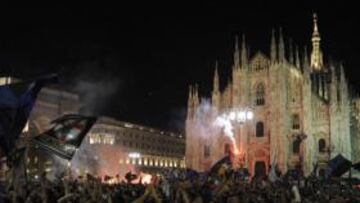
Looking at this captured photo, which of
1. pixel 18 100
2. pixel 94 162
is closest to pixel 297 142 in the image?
pixel 94 162

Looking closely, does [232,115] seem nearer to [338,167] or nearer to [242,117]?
[242,117]

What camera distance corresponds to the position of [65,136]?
17.8 meters

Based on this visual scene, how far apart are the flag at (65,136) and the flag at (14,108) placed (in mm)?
5427

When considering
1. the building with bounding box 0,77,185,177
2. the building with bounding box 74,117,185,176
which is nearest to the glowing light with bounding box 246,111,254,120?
the building with bounding box 0,77,185,177

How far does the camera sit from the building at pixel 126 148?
76588mm

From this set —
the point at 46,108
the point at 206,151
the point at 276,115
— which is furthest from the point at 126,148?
the point at 276,115

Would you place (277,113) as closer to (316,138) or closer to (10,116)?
(316,138)

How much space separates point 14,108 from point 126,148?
2807 inches

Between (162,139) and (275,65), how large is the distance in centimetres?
3786

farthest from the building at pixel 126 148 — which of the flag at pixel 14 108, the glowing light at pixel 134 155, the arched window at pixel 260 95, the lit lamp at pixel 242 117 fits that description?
the flag at pixel 14 108

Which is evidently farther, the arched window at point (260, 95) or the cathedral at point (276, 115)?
the arched window at point (260, 95)

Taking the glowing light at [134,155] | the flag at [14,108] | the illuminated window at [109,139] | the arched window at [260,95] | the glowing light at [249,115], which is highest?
the arched window at [260,95]

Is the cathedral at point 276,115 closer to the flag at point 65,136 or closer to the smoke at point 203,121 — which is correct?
the smoke at point 203,121

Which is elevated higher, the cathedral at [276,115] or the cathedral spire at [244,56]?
the cathedral spire at [244,56]
